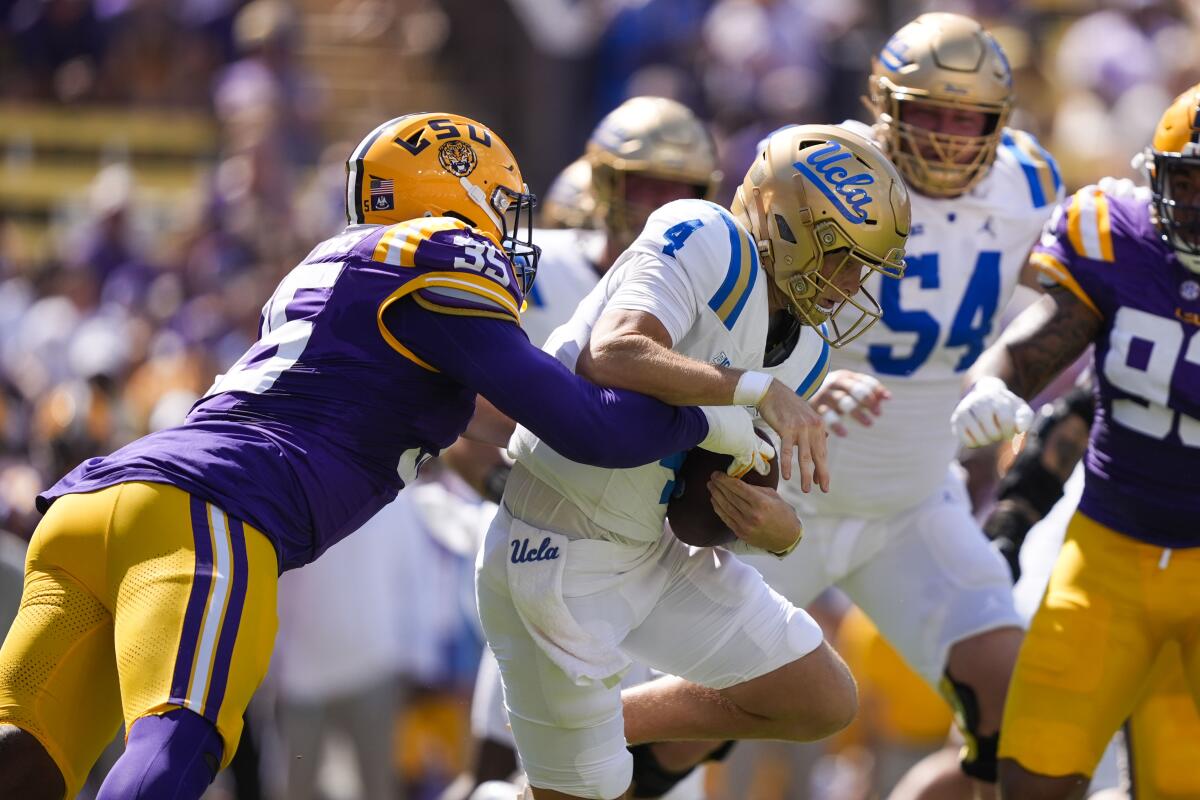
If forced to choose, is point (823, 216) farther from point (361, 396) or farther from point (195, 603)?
point (195, 603)

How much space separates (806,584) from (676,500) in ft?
4.18

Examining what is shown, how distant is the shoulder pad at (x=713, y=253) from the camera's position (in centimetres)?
411

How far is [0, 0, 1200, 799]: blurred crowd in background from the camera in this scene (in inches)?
331

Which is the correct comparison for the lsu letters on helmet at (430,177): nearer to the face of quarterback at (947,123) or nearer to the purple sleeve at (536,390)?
the purple sleeve at (536,390)

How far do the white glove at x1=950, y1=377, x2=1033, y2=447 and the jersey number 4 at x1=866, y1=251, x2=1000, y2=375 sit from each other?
0.69 meters

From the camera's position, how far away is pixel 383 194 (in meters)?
4.27

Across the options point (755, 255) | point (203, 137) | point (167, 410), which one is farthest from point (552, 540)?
point (203, 137)

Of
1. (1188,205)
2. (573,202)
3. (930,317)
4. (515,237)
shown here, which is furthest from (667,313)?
(573,202)

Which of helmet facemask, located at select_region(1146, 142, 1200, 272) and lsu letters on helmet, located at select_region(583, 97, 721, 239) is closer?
Result: helmet facemask, located at select_region(1146, 142, 1200, 272)

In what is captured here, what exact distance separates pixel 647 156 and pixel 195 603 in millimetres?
2377

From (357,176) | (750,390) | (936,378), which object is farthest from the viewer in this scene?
(936,378)

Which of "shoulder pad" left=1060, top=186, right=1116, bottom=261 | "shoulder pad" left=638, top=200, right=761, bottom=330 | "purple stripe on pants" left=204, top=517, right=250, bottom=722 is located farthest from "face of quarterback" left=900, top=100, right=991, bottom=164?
"purple stripe on pants" left=204, top=517, right=250, bottom=722

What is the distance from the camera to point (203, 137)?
45.0 ft

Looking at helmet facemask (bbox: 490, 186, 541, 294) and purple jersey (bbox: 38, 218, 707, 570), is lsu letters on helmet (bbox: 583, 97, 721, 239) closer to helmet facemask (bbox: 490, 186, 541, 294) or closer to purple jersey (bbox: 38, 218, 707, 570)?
helmet facemask (bbox: 490, 186, 541, 294)
